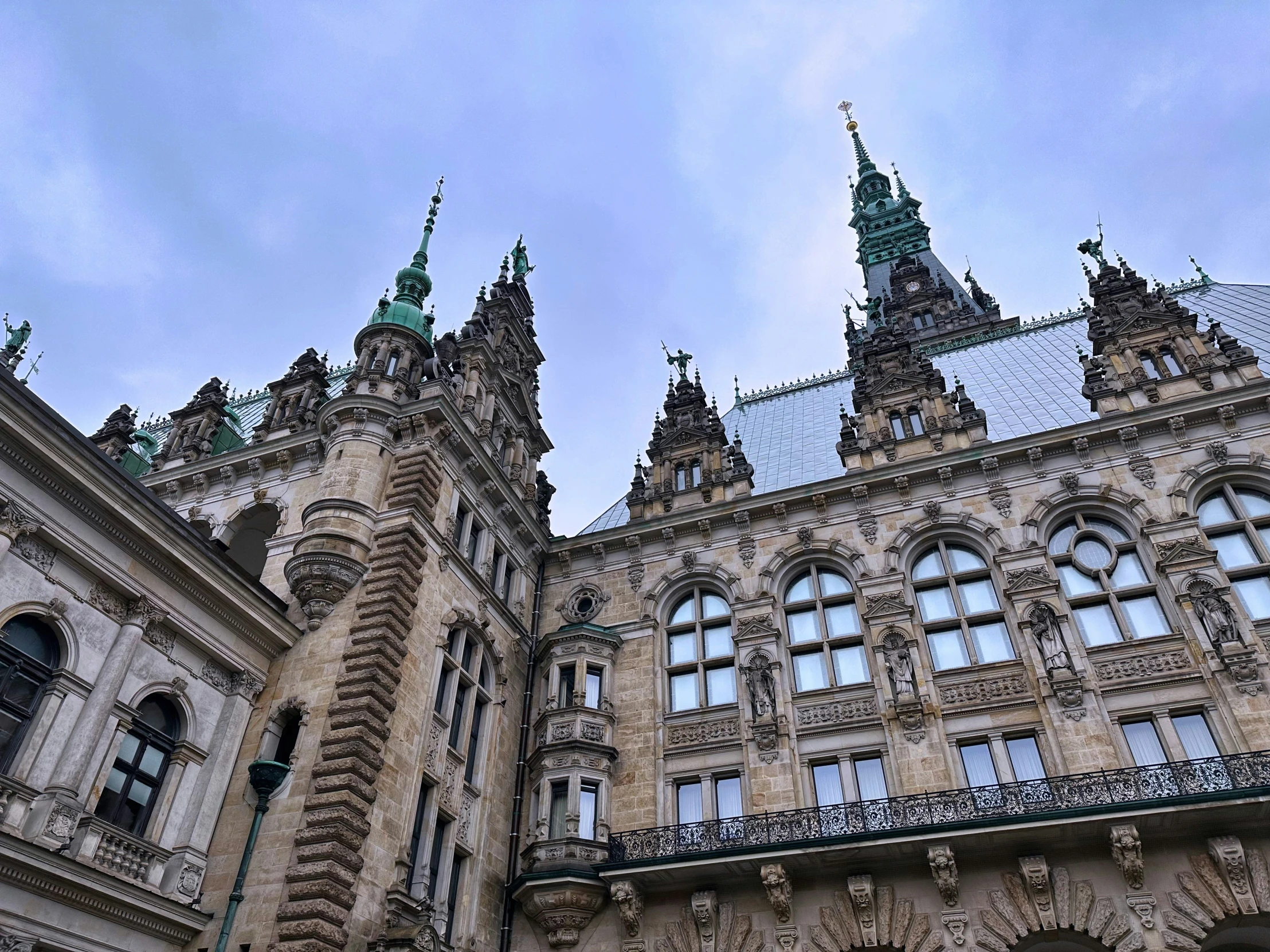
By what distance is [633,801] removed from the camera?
67.9 ft

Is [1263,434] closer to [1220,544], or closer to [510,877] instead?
[1220,544]

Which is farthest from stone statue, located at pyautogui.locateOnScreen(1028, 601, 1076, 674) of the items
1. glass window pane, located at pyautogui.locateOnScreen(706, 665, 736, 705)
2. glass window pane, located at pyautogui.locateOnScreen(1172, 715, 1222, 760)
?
glass window pane, located at pyautogui.locateOnScreen(706, 665, 736, 705)

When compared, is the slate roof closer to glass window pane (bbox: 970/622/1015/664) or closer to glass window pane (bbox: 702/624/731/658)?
glass window pane (bbox: 702/624/731/658)

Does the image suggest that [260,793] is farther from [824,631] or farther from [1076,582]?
[1076,582]

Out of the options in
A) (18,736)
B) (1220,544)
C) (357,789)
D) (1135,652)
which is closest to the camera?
(18,736)

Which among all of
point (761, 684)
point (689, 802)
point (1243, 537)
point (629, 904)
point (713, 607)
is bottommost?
point (629, 904)

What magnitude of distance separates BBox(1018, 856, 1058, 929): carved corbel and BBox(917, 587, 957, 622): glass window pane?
6.37 metres

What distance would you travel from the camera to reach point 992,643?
2080 cm

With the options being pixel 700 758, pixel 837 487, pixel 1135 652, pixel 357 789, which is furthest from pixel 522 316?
pixel 1135 652

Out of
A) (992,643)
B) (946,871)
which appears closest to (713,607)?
(992,643)

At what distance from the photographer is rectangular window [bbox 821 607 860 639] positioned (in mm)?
22406

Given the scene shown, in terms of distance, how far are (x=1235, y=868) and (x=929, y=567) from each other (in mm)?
9301

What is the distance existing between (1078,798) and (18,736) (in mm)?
18888

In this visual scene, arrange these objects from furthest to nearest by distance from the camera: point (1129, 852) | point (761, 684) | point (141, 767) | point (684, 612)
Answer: point (684, 612) → point (761, 684) → point (1129, 852) → point (141, 767)
